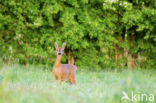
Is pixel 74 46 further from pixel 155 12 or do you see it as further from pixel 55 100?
pixel 55 100

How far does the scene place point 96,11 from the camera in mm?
16562

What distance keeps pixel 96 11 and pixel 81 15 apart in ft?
3.87

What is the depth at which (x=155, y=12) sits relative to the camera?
1538cm

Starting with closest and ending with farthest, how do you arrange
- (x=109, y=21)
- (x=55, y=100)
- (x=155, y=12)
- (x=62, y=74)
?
(x=55, y=100)
(x=62, y=74)
(x=155, y=12)
(x=109, y=21)

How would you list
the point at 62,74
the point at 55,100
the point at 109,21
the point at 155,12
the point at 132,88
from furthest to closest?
the point at 109,21
the point at 155,12
the point at 62,74
the point at 132,88
the point at 55,100

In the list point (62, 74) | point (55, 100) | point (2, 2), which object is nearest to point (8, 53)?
point (2, 2)

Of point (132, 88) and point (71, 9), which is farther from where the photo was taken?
point (71, 9)

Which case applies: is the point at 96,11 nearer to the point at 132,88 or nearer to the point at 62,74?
the point at 62,74

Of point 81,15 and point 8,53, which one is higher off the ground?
point 81,15

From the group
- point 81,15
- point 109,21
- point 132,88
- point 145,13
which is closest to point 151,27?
point 145,13

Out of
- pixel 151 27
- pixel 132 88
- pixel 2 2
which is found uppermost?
pixel 2 2

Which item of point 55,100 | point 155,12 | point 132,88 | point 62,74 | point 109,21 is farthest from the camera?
point 109,21

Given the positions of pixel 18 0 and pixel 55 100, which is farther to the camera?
pixel 18 0

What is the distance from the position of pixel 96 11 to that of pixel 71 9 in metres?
1.48
